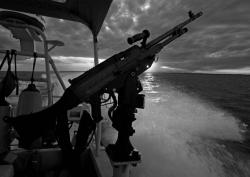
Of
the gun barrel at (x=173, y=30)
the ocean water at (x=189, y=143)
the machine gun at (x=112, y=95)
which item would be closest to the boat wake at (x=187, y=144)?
the ocean water at (x=189, y=143)

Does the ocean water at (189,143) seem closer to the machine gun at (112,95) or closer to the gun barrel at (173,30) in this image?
the machine gun at (112,95)

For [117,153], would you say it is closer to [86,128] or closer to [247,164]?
[86,128]

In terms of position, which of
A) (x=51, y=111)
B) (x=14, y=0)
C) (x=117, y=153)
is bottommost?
(x=117, y=153)

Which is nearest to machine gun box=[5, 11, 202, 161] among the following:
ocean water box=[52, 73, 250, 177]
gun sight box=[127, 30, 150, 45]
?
gun sight box=[127, 30, 150, 45]

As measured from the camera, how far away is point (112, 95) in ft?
5.24

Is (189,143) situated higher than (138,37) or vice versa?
(138,37)

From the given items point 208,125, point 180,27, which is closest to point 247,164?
point 208,125

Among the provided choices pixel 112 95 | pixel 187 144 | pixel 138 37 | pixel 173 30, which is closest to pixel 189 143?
pixel 187 144

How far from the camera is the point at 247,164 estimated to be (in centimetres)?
551

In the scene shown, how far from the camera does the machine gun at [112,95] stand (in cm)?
144

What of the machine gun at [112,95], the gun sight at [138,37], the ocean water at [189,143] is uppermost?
the gun sight at [138,37]

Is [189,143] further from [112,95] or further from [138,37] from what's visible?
[138,37]

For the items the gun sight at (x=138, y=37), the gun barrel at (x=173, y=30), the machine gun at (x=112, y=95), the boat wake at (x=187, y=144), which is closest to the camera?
the machine gun at (x=112, y=95)

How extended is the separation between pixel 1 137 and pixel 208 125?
8.87m
